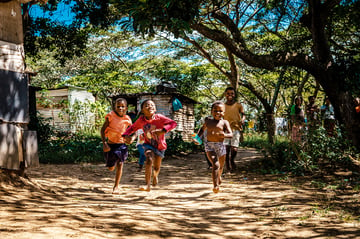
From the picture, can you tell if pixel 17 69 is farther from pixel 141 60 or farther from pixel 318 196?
pixel 141 60

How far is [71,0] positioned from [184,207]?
23.7 ft

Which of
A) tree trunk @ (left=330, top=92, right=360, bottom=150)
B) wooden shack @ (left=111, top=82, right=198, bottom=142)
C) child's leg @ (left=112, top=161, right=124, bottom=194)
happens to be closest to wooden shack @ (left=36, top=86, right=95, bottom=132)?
wooden shack @ (left=111, top=82, right=198, bottom=142)

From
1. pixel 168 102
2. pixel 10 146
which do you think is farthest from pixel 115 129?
pixel 168 102

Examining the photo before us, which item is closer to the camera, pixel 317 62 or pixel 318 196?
pixel 318 196

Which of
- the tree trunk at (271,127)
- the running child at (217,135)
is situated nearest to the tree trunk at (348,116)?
the tree trunk at (271,127)

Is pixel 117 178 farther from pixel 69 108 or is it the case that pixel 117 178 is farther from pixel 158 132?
pixel 69 108

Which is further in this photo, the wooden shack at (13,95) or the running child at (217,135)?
the running child at (217,135)

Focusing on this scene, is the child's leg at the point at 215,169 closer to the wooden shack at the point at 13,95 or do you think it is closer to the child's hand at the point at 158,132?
the child's hand at the point at 158,132

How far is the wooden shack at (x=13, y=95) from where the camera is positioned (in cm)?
441

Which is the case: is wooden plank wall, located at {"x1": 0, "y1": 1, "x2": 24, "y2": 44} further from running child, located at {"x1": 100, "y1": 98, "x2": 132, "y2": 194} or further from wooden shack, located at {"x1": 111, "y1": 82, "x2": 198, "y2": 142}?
wooden shack, located at {"x1": 111, "y1": 82, "x2": 198, "y2": 142}

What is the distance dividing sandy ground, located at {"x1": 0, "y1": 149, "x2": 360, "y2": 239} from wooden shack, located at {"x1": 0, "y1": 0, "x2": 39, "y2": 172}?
361mm

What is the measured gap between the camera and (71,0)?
8969 mm

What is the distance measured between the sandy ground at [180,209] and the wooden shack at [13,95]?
361 millimetres

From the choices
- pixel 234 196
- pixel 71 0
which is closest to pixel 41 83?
pixel 71 0
